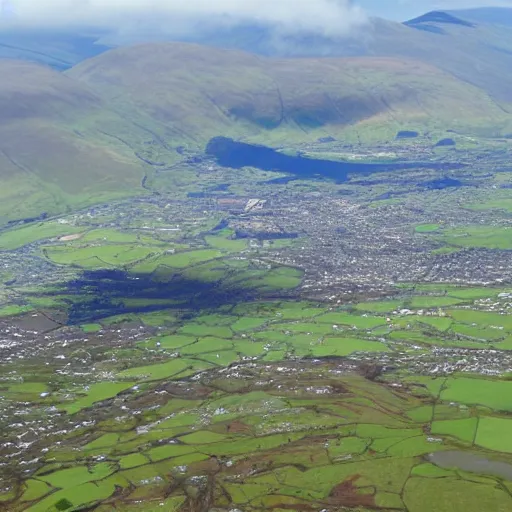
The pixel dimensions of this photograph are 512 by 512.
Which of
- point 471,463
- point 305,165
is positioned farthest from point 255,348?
point 305,165

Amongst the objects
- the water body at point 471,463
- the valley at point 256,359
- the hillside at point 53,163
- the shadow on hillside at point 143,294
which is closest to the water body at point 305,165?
the hillside at point 53,163

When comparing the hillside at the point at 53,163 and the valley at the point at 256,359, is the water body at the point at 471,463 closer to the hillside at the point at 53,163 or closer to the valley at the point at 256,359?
the valley at the point at 256,359

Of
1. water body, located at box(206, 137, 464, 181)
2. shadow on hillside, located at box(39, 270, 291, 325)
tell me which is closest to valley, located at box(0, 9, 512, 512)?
shadow on hillside, located at box(39, 270, 291, 325)

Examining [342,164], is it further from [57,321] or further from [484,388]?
[484,388]

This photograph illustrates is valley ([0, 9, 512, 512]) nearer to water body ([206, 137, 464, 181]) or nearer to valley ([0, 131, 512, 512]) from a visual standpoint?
valley ([0, 131, 512, 512])

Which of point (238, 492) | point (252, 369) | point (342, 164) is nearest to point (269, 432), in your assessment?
point (238, 492)

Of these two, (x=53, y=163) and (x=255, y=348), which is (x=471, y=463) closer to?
(x=255, y=348)
